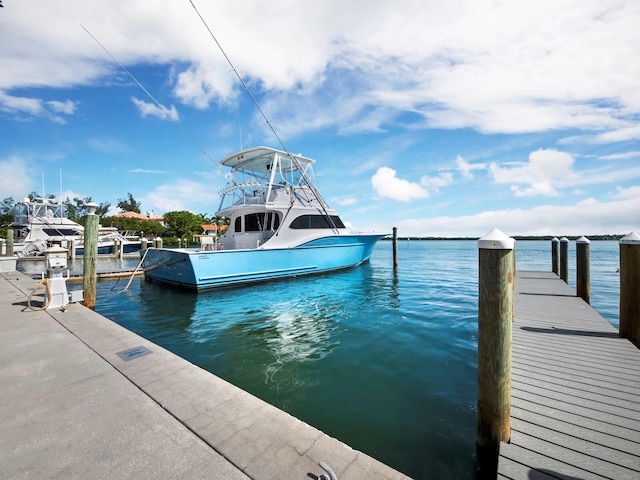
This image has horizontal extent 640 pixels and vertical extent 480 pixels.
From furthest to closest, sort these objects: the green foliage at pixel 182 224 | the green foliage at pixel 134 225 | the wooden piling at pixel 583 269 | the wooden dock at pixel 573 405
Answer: the green foliage at pixel 182 224 → the green foliage at pixel 134 225 → the wooden piling at pixel 583 269 → the wooden dock at pixel 573 405

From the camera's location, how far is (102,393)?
246 cm

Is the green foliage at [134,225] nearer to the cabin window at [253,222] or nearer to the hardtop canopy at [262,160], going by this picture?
the hardtop canopy at [262,160]

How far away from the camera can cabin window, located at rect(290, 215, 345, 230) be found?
12875 millimetres

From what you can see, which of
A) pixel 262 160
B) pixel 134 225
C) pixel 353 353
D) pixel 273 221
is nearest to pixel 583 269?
pixel 353 353

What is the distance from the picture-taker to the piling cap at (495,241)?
2.16 m

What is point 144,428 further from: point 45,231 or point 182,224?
point 182,224

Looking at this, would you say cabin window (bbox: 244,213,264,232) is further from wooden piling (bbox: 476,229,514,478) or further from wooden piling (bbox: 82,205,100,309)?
wooden piling (bbox: 476,229,514,478)

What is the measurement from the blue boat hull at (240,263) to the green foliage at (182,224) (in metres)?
41.4

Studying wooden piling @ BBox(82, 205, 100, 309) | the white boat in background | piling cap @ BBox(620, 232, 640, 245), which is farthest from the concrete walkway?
the white boat in background

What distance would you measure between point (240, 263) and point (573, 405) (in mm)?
9765

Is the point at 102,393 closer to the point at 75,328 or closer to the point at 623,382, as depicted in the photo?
the point at 75,328

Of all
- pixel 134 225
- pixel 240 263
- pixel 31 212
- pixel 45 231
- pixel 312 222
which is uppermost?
pixel 31 212

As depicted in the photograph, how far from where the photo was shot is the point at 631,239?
3.99 metres

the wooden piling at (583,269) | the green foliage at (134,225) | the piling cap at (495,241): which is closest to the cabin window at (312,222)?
the wooden piling at (583,269)
